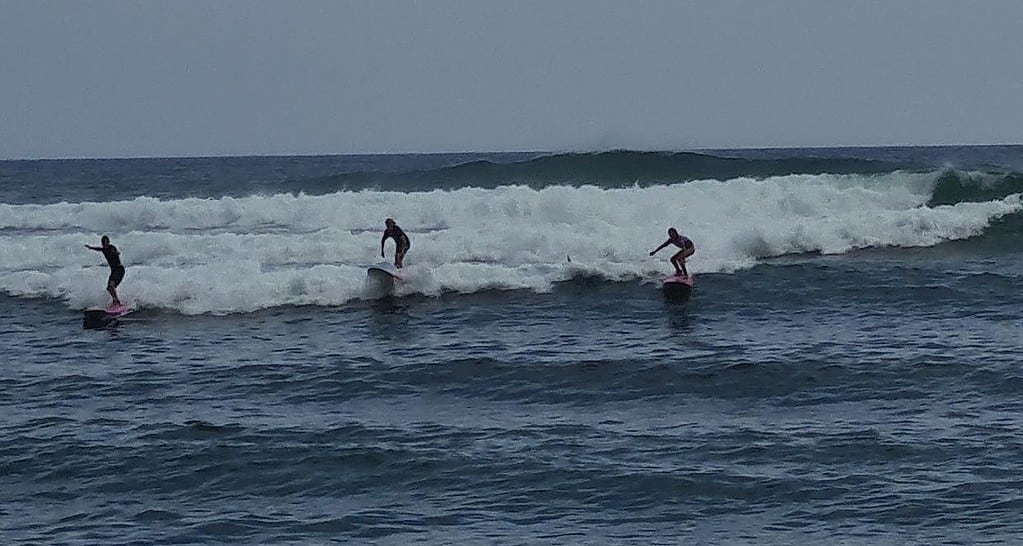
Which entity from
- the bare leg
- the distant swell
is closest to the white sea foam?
the bare leg

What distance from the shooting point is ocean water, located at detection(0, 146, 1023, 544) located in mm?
12523

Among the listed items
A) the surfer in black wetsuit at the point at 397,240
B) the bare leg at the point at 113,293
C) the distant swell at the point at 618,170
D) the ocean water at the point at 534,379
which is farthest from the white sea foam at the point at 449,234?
the distant swell at the point at 618,170

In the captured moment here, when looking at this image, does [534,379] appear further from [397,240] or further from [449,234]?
[449,234]

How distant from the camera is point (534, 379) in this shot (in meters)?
18.0

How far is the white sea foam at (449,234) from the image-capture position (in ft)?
82.7

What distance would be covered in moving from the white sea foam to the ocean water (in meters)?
0.10

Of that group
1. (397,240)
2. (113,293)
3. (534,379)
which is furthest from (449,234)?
(534,379)

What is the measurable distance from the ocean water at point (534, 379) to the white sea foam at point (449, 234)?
0.33 feet

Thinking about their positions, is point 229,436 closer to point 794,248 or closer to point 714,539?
point 714,539

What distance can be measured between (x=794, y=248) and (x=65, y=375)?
16.2m

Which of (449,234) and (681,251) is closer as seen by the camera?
(681,251)

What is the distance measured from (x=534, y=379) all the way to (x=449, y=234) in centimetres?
1302

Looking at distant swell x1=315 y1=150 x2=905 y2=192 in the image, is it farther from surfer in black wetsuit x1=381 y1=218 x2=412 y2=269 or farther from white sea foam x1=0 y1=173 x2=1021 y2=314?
surfer in black wetsuit x1=381 y1=218 x2=412 y2=269

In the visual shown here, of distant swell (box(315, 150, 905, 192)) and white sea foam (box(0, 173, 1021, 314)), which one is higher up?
distant swell (box(315, 150, 905, 192))
